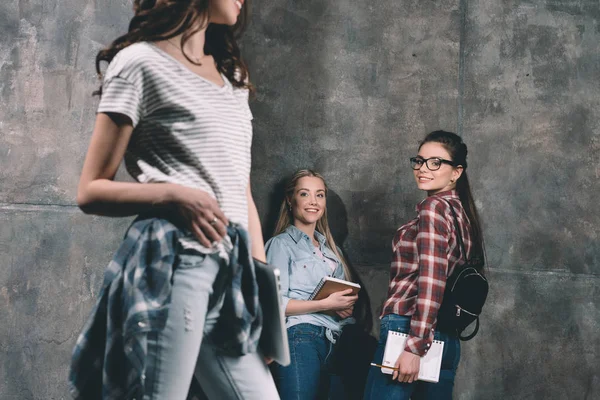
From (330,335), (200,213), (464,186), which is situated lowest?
(330,335)

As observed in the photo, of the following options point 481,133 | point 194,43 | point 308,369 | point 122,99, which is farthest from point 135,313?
point 481,133

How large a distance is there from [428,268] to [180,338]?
1892mm

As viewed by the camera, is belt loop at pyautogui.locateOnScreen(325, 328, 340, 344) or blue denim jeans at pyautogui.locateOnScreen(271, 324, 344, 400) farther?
belt loop at pyautogui.locateOnScreen(325, 328, 340, 344)

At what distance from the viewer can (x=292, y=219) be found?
4129 millimetres

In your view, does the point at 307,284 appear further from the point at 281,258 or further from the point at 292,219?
the point at 292,219

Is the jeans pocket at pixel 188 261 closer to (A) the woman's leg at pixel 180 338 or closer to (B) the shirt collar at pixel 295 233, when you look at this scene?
(A) the woman's leg at pixel 180 338

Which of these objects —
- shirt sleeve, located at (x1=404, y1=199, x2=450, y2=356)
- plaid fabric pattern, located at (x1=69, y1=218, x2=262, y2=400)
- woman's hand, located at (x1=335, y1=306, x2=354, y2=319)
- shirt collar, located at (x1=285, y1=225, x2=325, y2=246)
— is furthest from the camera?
shirt collar, located at (x1=285, y1=225, x2=325, y2=246)

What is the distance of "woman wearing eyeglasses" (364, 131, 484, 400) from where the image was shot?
3244mm

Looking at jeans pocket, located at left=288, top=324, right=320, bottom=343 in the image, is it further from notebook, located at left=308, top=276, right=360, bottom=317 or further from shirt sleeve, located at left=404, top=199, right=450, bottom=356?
shirt sleeve, located at left=404, top=199, right=450, bottom=356

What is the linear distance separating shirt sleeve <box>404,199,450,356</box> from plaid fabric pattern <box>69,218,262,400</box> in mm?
1658

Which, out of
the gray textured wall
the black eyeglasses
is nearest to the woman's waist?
the gray textured wall

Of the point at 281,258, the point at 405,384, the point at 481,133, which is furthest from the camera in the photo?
the point at 481,133

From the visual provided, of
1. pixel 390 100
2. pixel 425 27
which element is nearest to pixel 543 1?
pixel 425 27

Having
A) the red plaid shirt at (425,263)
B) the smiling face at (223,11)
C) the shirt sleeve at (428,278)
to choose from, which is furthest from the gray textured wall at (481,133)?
the smiling face at (223,11)
